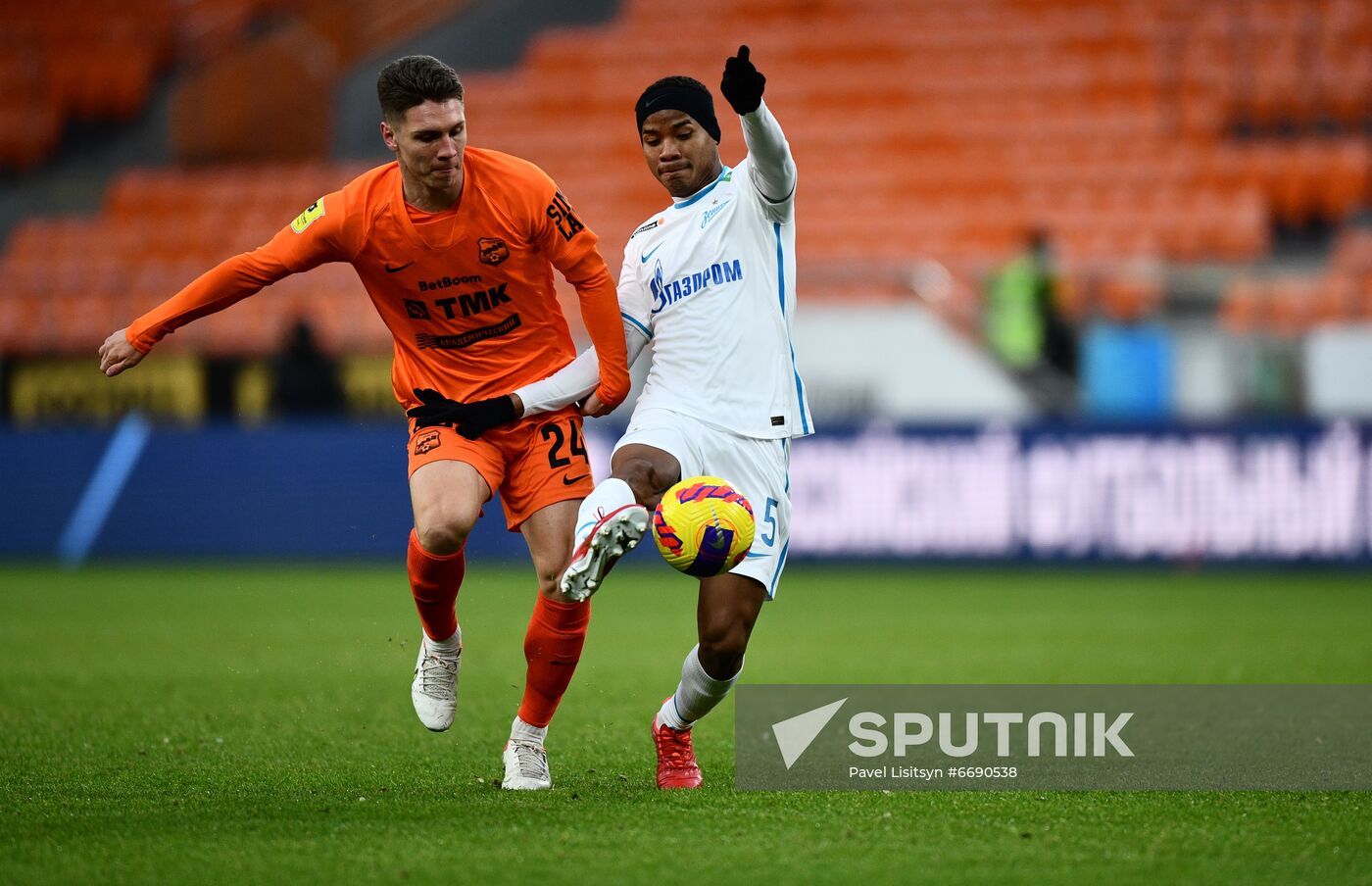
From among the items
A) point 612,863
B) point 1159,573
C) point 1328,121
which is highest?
point 1328,121

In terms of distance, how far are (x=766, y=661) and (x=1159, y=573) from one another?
6.34m

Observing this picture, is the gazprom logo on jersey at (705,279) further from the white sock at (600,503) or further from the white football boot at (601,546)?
the white football boot at (601,546)

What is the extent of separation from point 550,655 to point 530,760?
36 centimetres

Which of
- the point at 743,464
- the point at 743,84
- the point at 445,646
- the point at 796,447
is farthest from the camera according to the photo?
the point at 796,447

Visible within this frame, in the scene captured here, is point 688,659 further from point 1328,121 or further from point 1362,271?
point 1328,121

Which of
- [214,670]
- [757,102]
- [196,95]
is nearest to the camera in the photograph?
[757,102]

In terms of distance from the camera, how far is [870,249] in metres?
19.6

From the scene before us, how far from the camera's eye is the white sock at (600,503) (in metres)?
5.28

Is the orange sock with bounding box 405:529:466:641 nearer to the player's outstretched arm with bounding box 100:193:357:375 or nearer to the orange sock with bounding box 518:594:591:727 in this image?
the orange sock with bounding box 518:594:591:727

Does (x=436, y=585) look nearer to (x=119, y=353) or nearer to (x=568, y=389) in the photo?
(x=568, y=389)

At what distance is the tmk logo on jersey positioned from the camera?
5875mm

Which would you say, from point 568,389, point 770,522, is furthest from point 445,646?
point 770,522

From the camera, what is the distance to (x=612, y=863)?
4406mm

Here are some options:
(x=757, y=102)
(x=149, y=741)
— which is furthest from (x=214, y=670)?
(x=757, y=102)
